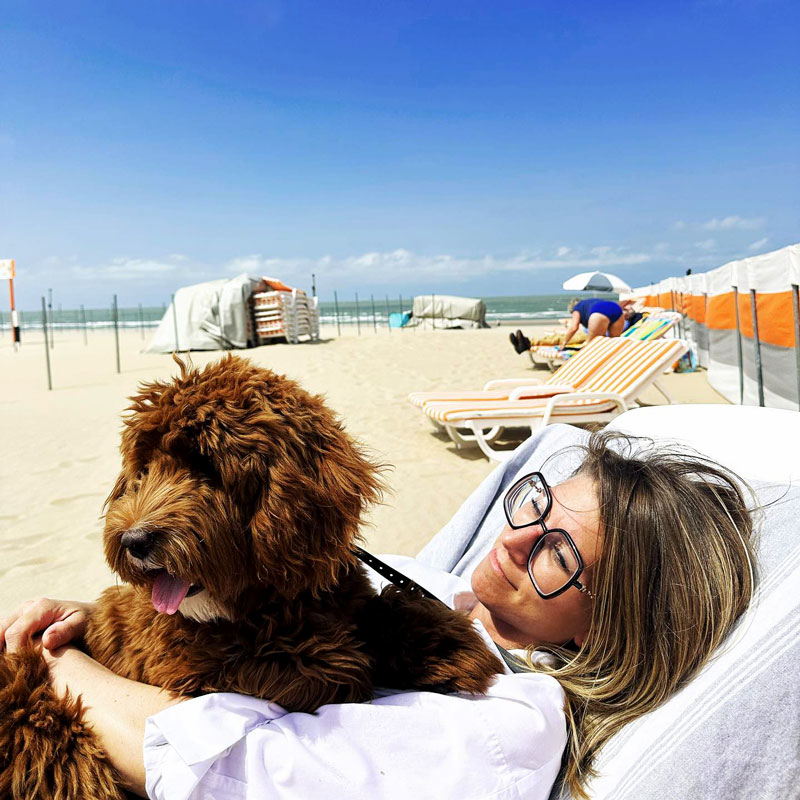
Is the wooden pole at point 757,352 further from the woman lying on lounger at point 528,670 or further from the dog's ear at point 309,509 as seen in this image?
the dog's ear at point 309,509

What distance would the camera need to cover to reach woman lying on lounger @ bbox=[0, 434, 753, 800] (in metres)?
1.33

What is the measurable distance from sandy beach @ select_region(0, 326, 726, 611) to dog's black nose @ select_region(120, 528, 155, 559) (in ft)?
1.33

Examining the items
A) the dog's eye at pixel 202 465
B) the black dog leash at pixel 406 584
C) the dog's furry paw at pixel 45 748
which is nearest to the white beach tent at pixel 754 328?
the black dog leash at pixel 406 584

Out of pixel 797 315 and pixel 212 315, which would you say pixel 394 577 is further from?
pixel 212 315

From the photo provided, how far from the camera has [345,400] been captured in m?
11.9

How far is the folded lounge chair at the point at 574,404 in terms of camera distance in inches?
289

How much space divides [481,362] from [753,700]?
16.1 m

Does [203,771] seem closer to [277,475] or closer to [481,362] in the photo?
[277,475]

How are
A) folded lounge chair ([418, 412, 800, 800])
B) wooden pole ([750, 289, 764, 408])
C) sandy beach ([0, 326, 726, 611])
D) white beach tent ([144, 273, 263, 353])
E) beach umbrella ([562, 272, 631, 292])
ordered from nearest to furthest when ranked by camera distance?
1. folded lounge chair ([418, 412, 800, 800])
2. sandy beach ([0, 326, 726, 611])
3. wooden pole ([750, 289, 764, 408])
4. white beach tent ([144, 273, 263, 353])
5. beach umbrella ([562, 272, 631, 292])

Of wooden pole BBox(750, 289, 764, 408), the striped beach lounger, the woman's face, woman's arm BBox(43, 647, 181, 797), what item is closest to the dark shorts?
wooden pole BBox(750, 289, 764, 408)

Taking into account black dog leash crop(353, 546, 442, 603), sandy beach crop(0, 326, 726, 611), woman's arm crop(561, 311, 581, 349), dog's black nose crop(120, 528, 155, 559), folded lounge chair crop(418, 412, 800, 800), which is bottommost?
sandy beach crop(0, 326, 726, 611)

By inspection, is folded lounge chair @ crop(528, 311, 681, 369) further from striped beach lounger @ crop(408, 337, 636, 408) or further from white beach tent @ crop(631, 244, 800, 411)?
striped beach lounger @ crop(408, 337, 636, 408)

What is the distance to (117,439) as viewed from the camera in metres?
9.51

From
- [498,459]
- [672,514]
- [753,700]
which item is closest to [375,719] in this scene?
[753,700]
